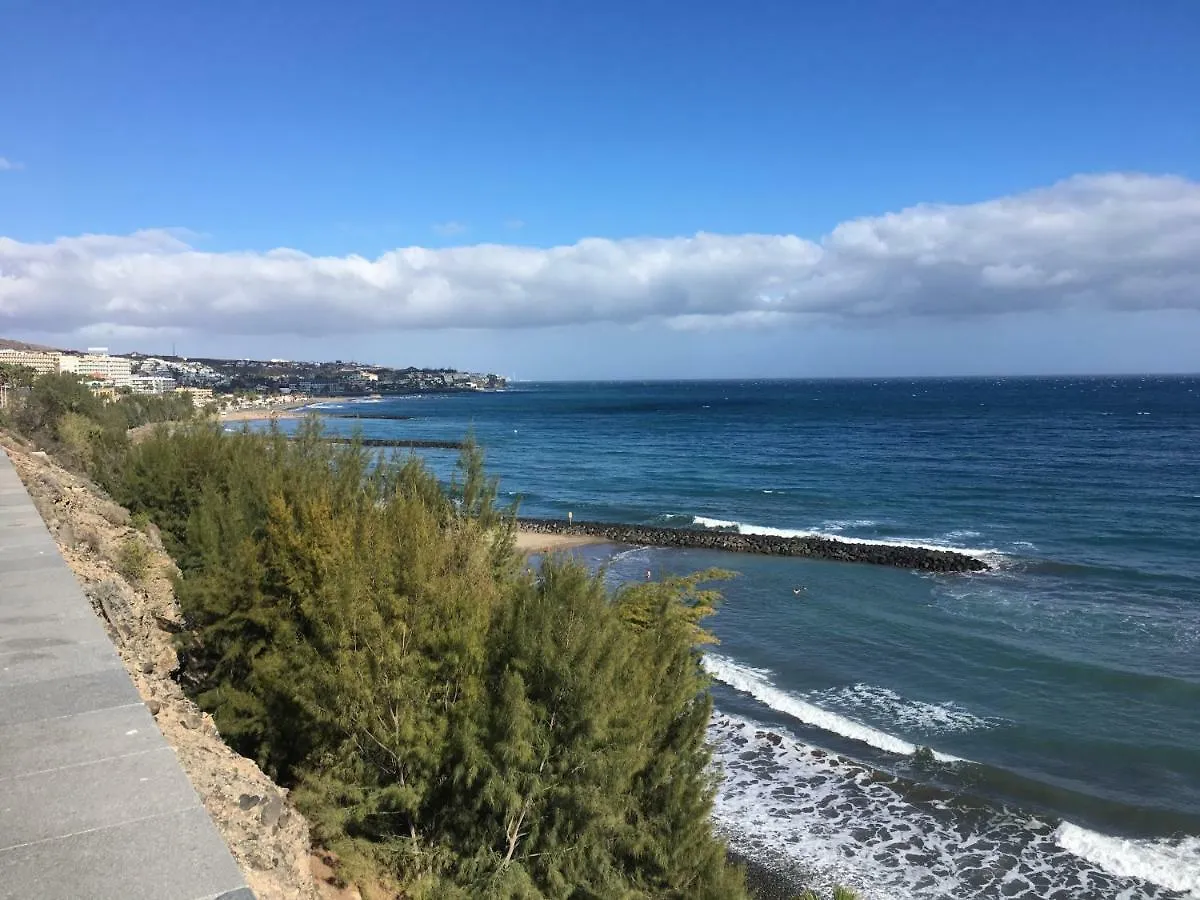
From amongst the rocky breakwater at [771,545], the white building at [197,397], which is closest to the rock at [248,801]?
the rocky breakwater at [771,545]

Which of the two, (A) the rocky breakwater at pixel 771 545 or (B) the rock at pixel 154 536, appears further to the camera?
(A) the rocky breakwater at pixel 771 545

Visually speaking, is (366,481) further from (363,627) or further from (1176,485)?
(1176,485)

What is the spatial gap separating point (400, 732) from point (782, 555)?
3454cm

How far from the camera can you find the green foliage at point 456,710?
11.0 meters

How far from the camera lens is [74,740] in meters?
4.33

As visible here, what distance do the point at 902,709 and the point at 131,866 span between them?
23.3 m

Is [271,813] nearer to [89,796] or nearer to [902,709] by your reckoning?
[89,796]

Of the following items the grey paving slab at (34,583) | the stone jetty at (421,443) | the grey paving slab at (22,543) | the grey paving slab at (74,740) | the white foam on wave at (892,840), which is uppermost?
the grey paving slab at (22,543)

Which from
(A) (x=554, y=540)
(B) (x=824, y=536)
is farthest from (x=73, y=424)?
(B) (x=824, y=536)

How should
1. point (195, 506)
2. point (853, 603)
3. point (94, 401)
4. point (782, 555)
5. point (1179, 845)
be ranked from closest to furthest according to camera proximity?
point (1179, 845) < point (195, 506) < point (853, 603) < point (782, 555) < point (94, 401)

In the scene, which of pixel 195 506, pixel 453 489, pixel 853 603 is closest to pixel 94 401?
pixel 195 506

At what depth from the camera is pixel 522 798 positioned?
10898mm

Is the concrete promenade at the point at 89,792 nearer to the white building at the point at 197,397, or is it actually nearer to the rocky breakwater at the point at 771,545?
the rocky breakwater at the point at 771,545

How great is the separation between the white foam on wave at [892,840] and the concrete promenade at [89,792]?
11472mm
